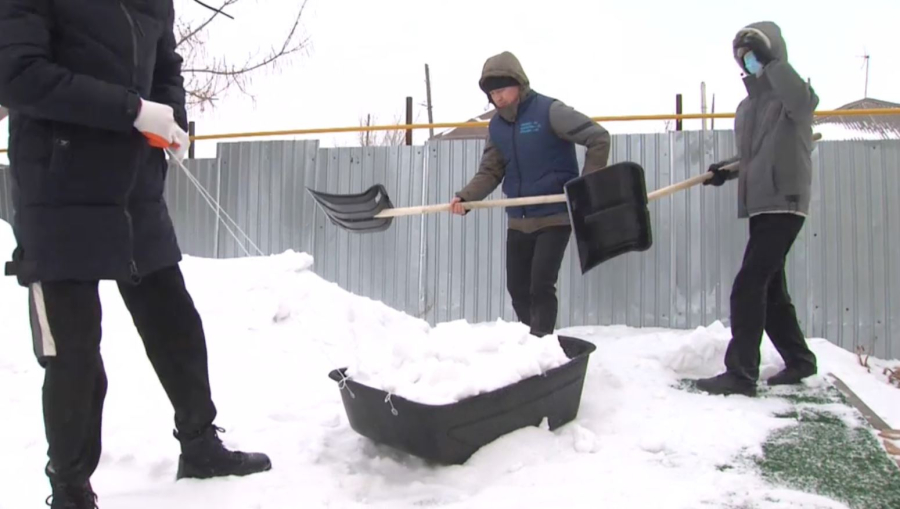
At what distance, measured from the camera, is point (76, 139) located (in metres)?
1.55

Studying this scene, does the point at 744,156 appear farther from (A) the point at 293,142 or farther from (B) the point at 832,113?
(A) the point at 293,142

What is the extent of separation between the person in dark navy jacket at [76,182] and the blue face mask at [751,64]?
2205 millimetres

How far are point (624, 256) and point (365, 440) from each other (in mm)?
2807

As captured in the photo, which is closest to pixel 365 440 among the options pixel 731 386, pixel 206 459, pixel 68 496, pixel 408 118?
pixel 206 459

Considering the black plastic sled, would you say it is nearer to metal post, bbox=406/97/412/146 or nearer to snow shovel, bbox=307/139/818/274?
snow shovel, bbox=307/139/818/274

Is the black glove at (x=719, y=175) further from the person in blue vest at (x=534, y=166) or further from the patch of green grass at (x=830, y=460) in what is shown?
the patch of green grass at (x=830, y=460)

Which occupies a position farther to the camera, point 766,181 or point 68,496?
point 766,181

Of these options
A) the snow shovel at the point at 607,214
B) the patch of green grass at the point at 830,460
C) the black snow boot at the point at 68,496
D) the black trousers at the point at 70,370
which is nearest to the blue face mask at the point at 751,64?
the snow shovel at the point at 607,214

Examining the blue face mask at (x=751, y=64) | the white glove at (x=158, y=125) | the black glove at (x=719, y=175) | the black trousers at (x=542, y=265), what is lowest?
the black trousers at (x=542, y=265)

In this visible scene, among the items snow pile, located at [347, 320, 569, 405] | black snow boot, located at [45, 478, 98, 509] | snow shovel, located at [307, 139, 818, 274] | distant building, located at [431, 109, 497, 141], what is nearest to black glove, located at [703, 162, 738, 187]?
snow shovel, located at [307, 139, 818, 274]

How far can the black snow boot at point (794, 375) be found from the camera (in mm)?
2822

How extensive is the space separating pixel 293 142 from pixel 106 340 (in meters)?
2.65

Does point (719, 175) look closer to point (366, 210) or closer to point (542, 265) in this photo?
point (542, 265)

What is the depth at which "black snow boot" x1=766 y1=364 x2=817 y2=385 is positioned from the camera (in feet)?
9.26
